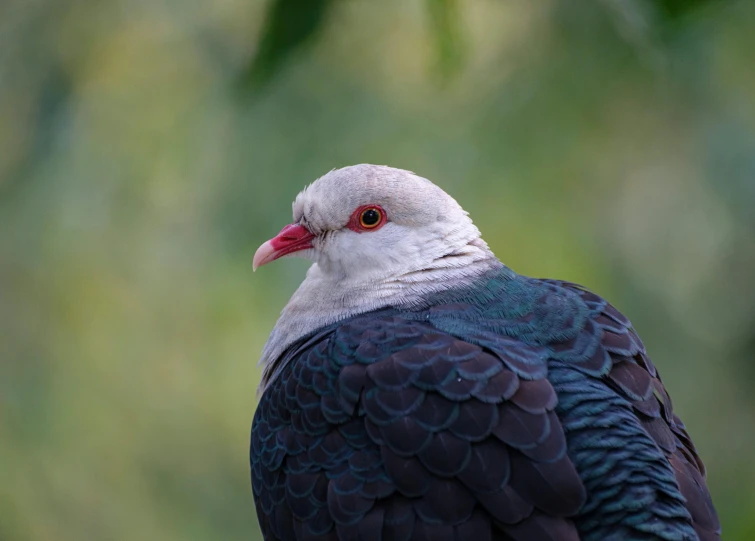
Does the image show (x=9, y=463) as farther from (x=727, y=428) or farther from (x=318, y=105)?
(x=727, y=428)

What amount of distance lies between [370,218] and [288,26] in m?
0.71

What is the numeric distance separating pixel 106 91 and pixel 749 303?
151 inches

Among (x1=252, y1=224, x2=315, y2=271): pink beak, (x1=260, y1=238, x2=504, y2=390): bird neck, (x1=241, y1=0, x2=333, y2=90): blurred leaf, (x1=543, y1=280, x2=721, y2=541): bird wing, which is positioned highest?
(x1=241, y1=0, x2=333, y2=90): blurred leaf

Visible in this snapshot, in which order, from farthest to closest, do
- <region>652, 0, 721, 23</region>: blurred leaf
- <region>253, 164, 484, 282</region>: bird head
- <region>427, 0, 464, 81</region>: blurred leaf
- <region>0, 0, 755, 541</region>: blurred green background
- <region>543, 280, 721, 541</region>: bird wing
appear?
<region>0, 0, 755, 541</region>: blurred green background, <region>253, 164, 484, 282</region>: bird head, <region>427, 0, 464, 81</region>: blurred leaf, <region>652, 0, 721, 23</region>: blurred leaf, <region>543, 280, 721, 541</region>: bird wing

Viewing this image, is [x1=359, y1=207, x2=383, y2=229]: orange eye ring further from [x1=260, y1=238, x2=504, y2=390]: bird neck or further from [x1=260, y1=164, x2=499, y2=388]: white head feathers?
[x1=260, y1=238, x2=504, y2=390]: bird neck

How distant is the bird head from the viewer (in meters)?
2.78

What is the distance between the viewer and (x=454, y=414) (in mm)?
2057

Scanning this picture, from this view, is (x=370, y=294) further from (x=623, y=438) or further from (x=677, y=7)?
(x=677, y=7)

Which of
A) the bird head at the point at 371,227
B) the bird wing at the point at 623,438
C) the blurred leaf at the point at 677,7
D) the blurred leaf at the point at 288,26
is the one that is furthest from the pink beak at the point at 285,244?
the blurred leaf at the point at 677,7

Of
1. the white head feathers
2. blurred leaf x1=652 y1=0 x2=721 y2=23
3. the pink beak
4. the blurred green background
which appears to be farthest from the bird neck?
the blurred green background

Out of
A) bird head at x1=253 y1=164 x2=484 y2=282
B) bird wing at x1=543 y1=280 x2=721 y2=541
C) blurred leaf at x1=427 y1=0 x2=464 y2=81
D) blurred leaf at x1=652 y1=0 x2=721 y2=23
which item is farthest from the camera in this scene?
bird head at x1=253 y1=164 x2=484 y2=282

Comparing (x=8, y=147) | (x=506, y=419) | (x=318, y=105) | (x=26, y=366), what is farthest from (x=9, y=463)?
(x=506, y=419)

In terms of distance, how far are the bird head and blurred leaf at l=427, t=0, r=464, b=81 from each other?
0.45 meters

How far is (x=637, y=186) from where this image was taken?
4785mm
